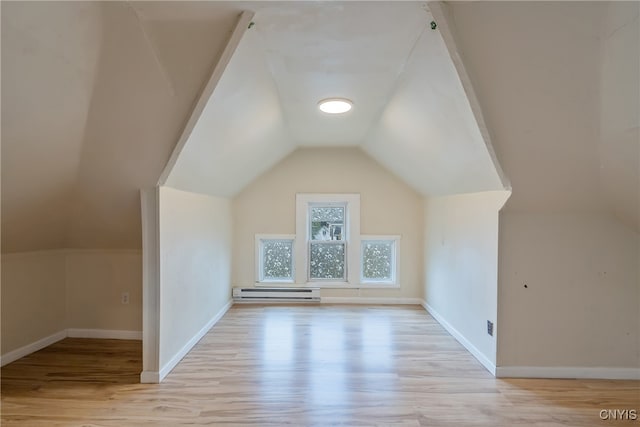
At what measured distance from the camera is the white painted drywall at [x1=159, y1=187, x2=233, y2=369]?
230 centimetres

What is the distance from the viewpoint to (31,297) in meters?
2.69

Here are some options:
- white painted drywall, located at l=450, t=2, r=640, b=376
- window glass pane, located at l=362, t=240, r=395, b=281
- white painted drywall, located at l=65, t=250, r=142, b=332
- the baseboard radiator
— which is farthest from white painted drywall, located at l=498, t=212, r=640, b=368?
white painted drywall, located at l=65, t=250, r=142, b=332

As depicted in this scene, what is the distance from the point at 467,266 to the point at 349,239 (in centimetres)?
175

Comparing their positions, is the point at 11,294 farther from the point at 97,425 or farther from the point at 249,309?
the point at 249,309

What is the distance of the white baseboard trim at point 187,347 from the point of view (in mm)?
2286

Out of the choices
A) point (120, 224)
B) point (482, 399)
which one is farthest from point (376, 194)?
point (120, 224)

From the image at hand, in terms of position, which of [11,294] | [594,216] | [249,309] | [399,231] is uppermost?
[594,216]

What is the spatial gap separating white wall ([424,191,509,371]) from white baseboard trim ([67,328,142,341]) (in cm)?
323

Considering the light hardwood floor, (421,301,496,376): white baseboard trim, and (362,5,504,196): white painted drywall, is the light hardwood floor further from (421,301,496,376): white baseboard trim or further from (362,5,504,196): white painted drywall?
(362,5,504,196): white painted drywall

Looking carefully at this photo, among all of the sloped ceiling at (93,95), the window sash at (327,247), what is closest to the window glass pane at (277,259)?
the window sash at (327,247)

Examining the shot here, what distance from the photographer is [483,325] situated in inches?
99.5

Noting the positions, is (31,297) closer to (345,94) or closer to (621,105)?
(345,94)

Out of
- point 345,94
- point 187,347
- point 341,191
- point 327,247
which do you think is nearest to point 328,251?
point 327,247

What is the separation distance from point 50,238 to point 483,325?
3.84 meters
